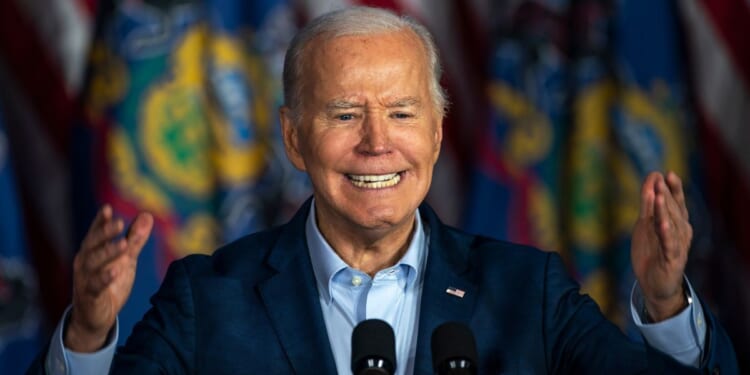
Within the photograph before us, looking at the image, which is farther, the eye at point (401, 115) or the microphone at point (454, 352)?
the eye at point (401, 115)

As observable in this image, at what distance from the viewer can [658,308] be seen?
2170 millimetres

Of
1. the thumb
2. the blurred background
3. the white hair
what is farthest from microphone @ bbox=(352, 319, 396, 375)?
the blurred background

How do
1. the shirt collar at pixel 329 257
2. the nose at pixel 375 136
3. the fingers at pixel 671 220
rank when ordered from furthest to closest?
1. the shirt collar at pixel 329 257
2. the nose at pixel 375 136
3. the fingers at pixel 671 220

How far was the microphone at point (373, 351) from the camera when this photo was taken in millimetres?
1822

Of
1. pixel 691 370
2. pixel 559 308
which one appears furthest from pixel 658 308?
pixel 559 308

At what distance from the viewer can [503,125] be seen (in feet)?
13.3

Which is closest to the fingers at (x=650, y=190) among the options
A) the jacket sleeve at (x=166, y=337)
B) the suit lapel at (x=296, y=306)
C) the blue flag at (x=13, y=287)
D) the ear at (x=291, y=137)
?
the suit lapel at (x=296, y=306)

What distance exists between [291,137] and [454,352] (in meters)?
0.99

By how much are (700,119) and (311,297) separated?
193 centimetres

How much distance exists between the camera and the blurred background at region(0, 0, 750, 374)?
3971 millimetres

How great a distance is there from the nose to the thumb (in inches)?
22.9

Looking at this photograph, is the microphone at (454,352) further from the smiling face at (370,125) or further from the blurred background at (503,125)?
the blurred background at (503,125)

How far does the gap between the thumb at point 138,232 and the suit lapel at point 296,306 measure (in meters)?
0.51

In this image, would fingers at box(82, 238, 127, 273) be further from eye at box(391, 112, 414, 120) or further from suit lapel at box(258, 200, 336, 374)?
eye at box(391, 112, 414, 120)
